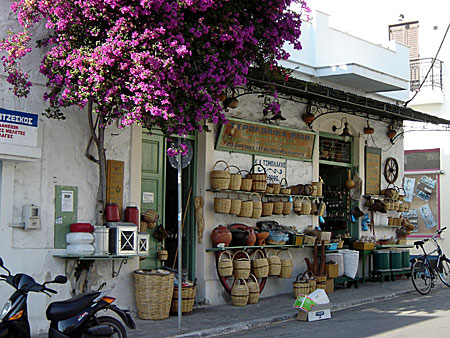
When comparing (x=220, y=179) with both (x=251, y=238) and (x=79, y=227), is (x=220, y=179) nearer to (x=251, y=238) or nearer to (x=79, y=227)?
(x=251, y=238)

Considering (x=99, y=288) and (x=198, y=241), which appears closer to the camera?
(x=99, y=288)

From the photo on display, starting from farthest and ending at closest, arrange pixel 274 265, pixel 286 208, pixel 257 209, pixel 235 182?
1. pixel 286 208
2. pixel 274 265
3. pixel 257 209
4. pixel 235 182

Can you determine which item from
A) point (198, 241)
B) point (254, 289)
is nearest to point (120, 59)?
point (198, 241)

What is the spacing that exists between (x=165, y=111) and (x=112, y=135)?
7.59ft

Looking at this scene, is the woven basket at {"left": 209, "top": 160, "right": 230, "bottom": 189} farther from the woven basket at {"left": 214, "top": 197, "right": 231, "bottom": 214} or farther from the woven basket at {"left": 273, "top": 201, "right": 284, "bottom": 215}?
the woven basket at {"left": 273, "top": 201, "right": 284, "bottom": 215}

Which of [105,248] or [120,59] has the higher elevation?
[120,59]

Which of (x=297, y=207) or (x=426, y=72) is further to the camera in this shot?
(x=426, y=72)

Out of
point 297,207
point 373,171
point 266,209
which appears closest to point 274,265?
point 266,209

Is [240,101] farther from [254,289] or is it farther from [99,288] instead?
[99,288]

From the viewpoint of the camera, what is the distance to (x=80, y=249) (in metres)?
9.12

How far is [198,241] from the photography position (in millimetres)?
11773

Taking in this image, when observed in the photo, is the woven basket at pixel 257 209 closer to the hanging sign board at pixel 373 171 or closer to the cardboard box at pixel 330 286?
the cardboard box at pixel 330 286

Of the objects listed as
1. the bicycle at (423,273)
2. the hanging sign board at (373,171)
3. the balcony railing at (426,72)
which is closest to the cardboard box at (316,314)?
the bicycle at (423,273)

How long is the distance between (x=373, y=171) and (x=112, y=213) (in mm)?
8958
